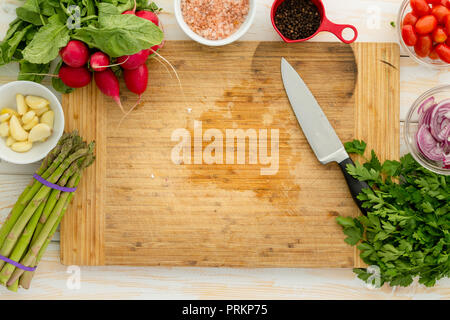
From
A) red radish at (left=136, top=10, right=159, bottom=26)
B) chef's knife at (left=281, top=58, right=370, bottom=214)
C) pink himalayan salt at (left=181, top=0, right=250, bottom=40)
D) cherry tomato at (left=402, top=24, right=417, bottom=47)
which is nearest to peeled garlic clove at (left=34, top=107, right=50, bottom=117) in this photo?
red radish at (left=136, top=10, right=159, bottom=26)

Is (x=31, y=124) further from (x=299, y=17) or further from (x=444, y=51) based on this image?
(x=444, y=51)

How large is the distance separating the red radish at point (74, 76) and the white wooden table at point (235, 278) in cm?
25

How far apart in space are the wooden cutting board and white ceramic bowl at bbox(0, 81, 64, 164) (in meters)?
0.08

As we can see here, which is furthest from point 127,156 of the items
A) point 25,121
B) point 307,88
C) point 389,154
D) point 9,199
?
point 389,154

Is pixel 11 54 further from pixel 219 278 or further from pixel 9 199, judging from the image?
pixel 219 278

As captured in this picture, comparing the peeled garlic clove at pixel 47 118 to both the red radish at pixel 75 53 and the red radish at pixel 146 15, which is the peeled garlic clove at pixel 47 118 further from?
the red radish at pixel 146 15

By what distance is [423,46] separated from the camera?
1.04 m

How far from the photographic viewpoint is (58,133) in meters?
1.02

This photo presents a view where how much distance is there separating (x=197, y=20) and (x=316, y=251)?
0.78 m

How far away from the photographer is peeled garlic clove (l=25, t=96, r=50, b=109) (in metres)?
1.00

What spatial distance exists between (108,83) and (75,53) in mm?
117

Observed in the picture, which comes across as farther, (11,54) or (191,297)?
A: (191,297)

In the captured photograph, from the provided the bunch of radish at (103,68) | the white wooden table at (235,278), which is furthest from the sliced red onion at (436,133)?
the bunch of radish at (103,68)

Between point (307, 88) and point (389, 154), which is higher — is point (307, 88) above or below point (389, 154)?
above
